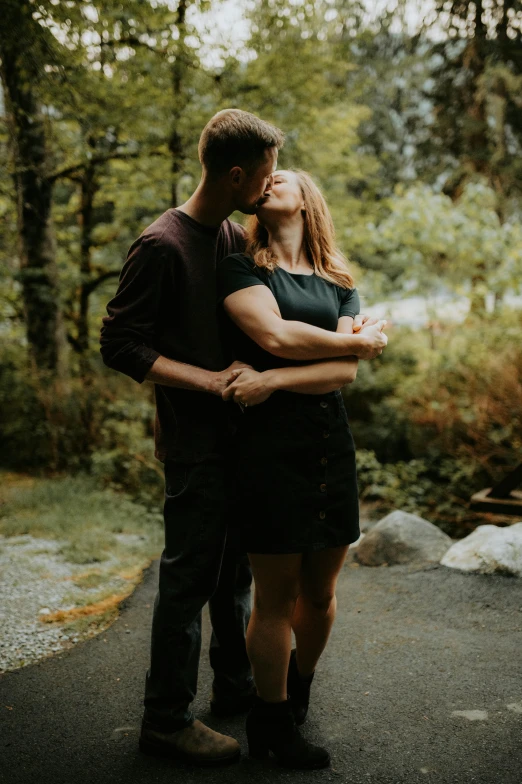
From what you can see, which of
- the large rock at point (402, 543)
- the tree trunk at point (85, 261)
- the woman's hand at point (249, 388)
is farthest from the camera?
the tree trunk at point (85, 261)

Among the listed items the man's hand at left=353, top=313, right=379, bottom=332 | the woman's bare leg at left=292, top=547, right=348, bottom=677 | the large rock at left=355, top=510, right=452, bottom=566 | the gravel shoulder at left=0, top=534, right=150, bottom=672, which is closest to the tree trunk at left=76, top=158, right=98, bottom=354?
the gravel shoulder at left=0, top=534, right=150, bottom=672

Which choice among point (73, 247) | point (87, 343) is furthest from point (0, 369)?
point (73, 247)

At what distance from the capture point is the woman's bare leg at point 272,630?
224cm

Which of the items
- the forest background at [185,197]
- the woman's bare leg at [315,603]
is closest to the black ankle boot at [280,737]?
the woman's bare leg at [315,603]

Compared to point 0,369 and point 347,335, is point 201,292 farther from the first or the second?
point 0,369

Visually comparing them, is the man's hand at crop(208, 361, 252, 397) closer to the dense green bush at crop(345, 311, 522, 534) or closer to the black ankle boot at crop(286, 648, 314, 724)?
the black ankle boot at crop(286, 648, 314, 724)

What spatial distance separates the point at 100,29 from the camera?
6.27 m

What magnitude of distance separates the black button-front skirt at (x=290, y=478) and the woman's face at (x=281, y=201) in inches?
25.5

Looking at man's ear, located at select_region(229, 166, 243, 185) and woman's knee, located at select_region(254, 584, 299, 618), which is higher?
man's ear, located at select_region(229, 166, 243, 185)

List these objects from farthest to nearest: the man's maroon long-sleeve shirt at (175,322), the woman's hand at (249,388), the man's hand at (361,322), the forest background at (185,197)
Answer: the forest background at (185,197) → the man's hand at (361,322) → the man's maroon long-sleeve shirt at (175,322) → the woman's hand at (249,388)

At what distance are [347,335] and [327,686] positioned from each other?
5.62 ft

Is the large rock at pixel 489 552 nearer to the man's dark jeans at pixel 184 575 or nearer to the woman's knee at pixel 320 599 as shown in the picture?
the woman's knee at pixel 320 599

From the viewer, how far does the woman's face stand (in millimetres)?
2303

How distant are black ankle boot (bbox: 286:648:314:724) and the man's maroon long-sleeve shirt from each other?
1005mm
